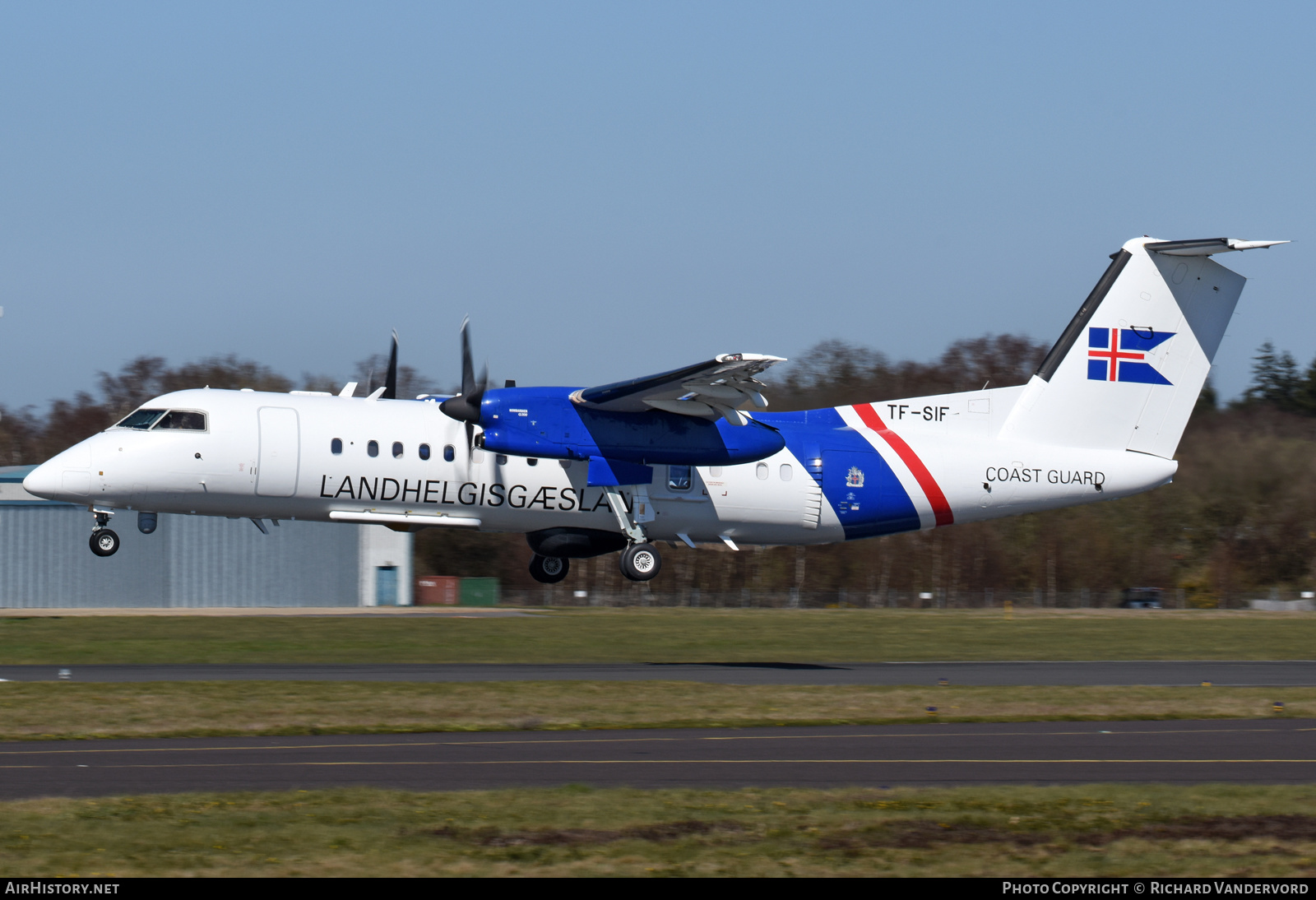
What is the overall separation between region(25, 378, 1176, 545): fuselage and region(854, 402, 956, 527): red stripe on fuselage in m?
0.03

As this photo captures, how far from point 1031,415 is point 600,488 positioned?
768cm

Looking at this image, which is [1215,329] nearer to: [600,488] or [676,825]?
[600,488]

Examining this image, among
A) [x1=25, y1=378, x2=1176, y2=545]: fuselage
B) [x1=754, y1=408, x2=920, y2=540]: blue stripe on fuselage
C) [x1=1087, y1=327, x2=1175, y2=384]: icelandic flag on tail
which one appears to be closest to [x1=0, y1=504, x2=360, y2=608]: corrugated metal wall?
[x1=25, y1=378, x2=1176, y2=545]: fuselage

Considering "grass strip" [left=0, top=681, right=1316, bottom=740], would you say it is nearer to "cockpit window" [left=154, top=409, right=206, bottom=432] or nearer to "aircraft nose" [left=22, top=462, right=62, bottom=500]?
"aircraft nose" [left=22, top=462, right=62, bottom=500]

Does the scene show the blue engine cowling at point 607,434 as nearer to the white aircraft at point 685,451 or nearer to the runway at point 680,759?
the white aircraft at point 685,451

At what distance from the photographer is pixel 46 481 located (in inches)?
814

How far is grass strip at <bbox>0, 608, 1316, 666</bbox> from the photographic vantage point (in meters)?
29.3

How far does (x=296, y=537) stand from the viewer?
49.4 m

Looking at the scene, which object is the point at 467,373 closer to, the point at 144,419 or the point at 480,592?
the point at 144,419

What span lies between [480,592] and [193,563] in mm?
10277

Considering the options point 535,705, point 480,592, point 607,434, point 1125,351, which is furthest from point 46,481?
point 480,592

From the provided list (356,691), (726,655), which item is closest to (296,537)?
(726,655)

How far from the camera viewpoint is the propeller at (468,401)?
21.2m

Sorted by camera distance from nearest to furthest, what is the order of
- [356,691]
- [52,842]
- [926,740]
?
[52,842], [926,740], [356,691]
